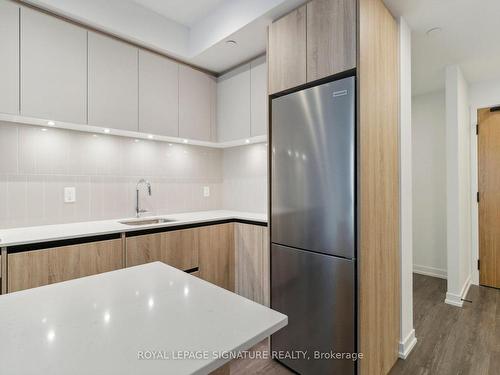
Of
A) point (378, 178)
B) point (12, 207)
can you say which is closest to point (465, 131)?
point (378, 178)

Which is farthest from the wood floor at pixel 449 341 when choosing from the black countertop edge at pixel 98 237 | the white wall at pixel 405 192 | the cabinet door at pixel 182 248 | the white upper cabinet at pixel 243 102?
the white upper cabinet at pixel 243 102

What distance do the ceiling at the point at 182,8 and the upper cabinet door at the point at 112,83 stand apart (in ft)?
1.28

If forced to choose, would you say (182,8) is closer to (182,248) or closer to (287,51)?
(287,51)

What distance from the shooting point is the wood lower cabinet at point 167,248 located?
81.4 inches

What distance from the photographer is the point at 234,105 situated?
2826mm


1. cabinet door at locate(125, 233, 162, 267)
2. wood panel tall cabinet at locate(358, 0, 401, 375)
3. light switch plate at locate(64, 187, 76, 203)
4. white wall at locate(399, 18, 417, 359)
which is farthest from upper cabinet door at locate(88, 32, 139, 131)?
white wall at locate(399, 18, 417, 359)

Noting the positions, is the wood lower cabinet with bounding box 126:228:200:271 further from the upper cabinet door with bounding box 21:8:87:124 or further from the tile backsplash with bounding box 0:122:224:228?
the upper cabinet door with bounding box 21:8:87:124

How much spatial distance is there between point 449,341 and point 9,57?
3837mm

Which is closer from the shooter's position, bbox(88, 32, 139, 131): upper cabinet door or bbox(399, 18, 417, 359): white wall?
bbox(399, 18, 417, 359): white wall

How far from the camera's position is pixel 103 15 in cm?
209

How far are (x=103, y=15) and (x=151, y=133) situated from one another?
3.10ft

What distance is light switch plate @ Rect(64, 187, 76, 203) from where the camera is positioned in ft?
7.43

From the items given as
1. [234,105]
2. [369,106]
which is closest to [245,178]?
[234,105]

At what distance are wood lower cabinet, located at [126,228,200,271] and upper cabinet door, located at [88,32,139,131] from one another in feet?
3.18
